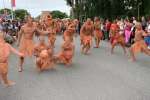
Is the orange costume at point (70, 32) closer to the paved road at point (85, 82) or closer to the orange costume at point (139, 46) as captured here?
the paved road at point (85, 82)

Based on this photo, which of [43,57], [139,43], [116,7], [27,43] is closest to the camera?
[43,57]

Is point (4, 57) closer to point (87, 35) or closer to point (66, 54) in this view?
point (66, 54)

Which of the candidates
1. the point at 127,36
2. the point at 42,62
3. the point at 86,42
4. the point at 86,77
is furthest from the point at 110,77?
the point at 127,36

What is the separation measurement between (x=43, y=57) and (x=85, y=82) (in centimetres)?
299

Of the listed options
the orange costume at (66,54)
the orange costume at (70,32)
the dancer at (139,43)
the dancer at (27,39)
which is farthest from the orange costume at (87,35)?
the dancer at (27,39)

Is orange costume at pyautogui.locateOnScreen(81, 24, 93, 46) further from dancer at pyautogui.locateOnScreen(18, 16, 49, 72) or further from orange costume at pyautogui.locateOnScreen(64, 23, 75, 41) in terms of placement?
dancer at pyautogui.locateOnScreen(18, 16, 49, 72)

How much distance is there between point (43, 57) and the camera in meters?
15.5

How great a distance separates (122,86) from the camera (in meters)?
12.1

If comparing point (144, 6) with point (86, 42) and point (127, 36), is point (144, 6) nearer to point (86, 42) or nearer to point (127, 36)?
point (127, 36)

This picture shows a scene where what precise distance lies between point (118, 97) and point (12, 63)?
8.41 meters

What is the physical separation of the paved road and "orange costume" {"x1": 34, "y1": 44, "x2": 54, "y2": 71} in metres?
0.31

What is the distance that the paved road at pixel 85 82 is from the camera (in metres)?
10.9

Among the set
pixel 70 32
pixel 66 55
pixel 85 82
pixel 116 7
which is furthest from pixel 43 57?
pixel 116 7

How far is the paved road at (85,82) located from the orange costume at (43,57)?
0.31 meters
